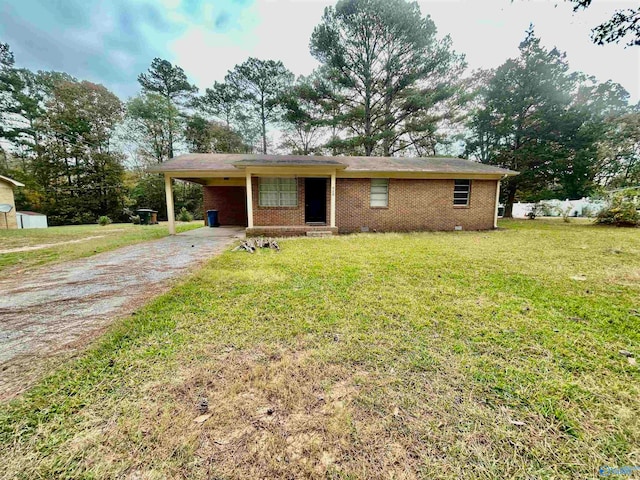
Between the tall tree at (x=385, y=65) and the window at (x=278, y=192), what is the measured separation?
33.1 ft

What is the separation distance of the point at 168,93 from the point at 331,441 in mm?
30134

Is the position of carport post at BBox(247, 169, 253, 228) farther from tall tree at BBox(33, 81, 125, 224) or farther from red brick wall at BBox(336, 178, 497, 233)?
tall tree at BBox(33, 81, 125, 224)

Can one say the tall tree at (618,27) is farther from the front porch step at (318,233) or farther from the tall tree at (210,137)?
the tall tree at (210,137)

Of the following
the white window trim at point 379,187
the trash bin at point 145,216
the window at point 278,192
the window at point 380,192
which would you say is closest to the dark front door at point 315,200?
the window at point 278,192

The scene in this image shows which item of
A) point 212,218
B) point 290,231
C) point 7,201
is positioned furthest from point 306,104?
point 7,201

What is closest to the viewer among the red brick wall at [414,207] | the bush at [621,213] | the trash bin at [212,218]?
the red brick wall at [414,207]

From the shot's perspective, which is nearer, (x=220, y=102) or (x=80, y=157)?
(x=80, y=157)

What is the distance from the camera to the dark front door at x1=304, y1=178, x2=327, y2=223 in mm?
11172

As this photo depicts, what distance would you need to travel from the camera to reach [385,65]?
1769 cm

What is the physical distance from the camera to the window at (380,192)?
1099 centimetres

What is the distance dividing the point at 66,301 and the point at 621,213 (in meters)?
19.2

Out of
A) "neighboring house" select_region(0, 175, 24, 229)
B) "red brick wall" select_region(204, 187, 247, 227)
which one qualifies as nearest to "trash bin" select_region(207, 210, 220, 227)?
"red brick wall" select_region(204, 187, 247, 227)

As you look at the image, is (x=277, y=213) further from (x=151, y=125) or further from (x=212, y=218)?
(x=151, y=125)

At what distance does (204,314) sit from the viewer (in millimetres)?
3086
